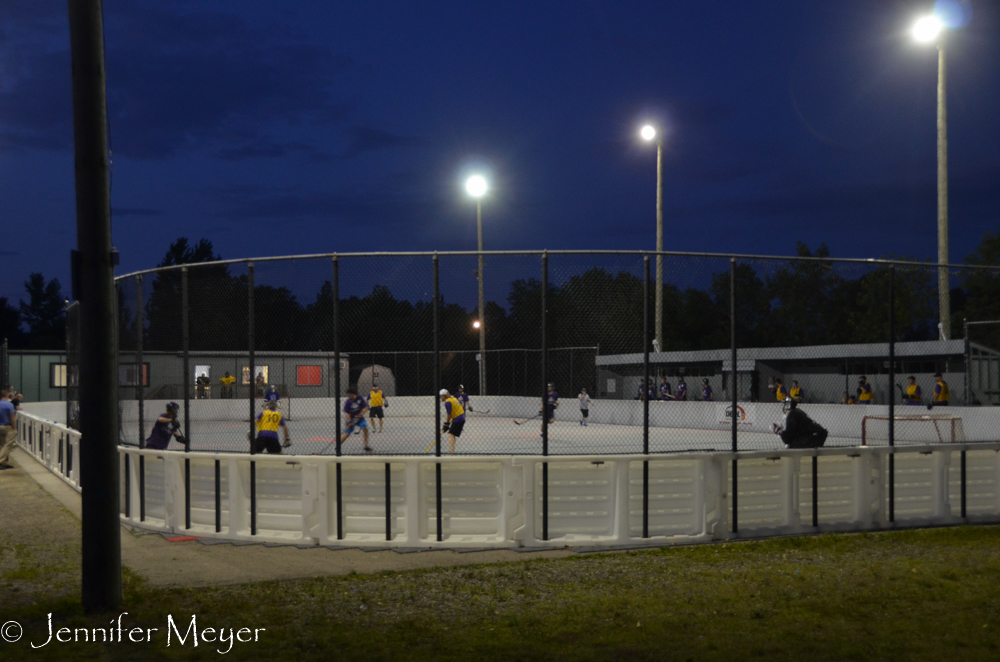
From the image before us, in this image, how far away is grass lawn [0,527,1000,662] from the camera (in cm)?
573

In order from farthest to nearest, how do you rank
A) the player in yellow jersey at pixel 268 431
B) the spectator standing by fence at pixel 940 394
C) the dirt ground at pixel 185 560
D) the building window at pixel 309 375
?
the building window at pixel 309 375
the spectator standing by fence at pixel 940 394
the player in yellow jersey at pixel 268 431
the dirt ground at pixel 185 560

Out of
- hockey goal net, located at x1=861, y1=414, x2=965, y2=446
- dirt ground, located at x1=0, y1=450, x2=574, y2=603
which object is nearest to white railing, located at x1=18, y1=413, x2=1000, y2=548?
dirt ground, located at x1=0, y1=450, x2=574, y2=603

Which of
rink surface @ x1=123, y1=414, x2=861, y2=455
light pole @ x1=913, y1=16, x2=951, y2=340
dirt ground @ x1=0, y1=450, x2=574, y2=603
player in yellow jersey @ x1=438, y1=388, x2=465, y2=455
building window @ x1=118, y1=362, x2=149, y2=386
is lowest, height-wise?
rink surface @ x1=123, y1=414, x2=861, y2=455

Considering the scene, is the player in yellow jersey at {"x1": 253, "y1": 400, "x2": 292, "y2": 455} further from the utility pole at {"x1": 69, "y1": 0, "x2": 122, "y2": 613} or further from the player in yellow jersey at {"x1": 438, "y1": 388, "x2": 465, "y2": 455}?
the utility pole at {"x1": 69, "y1": 0, "x2": 122, "y2": 613}

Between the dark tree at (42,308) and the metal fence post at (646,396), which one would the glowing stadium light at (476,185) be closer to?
the metal fence post at (646,396)

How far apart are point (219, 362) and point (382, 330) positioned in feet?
69.2

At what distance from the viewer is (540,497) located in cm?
945

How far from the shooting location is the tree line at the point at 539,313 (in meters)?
10.5

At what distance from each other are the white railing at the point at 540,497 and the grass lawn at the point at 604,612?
0.73 m

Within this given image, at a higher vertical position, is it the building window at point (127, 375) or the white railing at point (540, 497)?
the building window at point (127, 375)

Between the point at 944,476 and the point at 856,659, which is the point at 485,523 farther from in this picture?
the point at 944,476

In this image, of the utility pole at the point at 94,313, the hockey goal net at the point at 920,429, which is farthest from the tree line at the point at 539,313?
the hockey goal net at the point at 920,429

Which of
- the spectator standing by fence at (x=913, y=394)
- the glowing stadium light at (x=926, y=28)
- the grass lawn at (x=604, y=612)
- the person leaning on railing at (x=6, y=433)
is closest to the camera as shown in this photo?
the grass lawn at (x=604, y=612)

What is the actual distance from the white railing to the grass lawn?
0.73m
